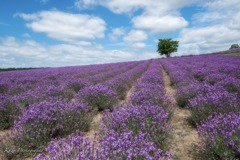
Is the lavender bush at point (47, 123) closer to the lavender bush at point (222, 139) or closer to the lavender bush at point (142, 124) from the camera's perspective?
the lavender bush at point (142, 124)

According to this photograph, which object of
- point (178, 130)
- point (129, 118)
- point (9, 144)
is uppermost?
point (129, 118)

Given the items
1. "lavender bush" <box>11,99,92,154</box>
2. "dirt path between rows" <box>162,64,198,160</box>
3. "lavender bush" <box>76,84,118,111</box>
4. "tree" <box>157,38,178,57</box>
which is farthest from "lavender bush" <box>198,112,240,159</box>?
"tree" <box>157,38,178,57</box>

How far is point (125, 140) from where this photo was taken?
2598mm

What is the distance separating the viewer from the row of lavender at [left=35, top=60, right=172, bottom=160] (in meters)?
2.40

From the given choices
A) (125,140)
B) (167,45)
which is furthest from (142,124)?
(167,45)

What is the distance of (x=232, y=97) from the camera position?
4.63 meters

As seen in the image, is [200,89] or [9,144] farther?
[200,89]

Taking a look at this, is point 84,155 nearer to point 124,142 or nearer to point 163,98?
point 124,142

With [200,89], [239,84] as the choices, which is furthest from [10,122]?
[239,84]

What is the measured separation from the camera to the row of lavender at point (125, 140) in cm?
240

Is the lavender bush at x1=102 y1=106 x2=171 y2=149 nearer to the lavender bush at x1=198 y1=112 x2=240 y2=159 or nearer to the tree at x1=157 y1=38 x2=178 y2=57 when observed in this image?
Answer: the lavender bush at x1=198 y1=112 x2=240 y2=159

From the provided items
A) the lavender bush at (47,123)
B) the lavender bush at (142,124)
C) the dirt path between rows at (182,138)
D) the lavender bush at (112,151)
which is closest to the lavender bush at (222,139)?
the dirt path between rows at (182,138)

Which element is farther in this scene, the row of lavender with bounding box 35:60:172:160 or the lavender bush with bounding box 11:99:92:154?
the lavender bush with bounding box 11:99:92:154

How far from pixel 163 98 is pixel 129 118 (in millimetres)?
1982
